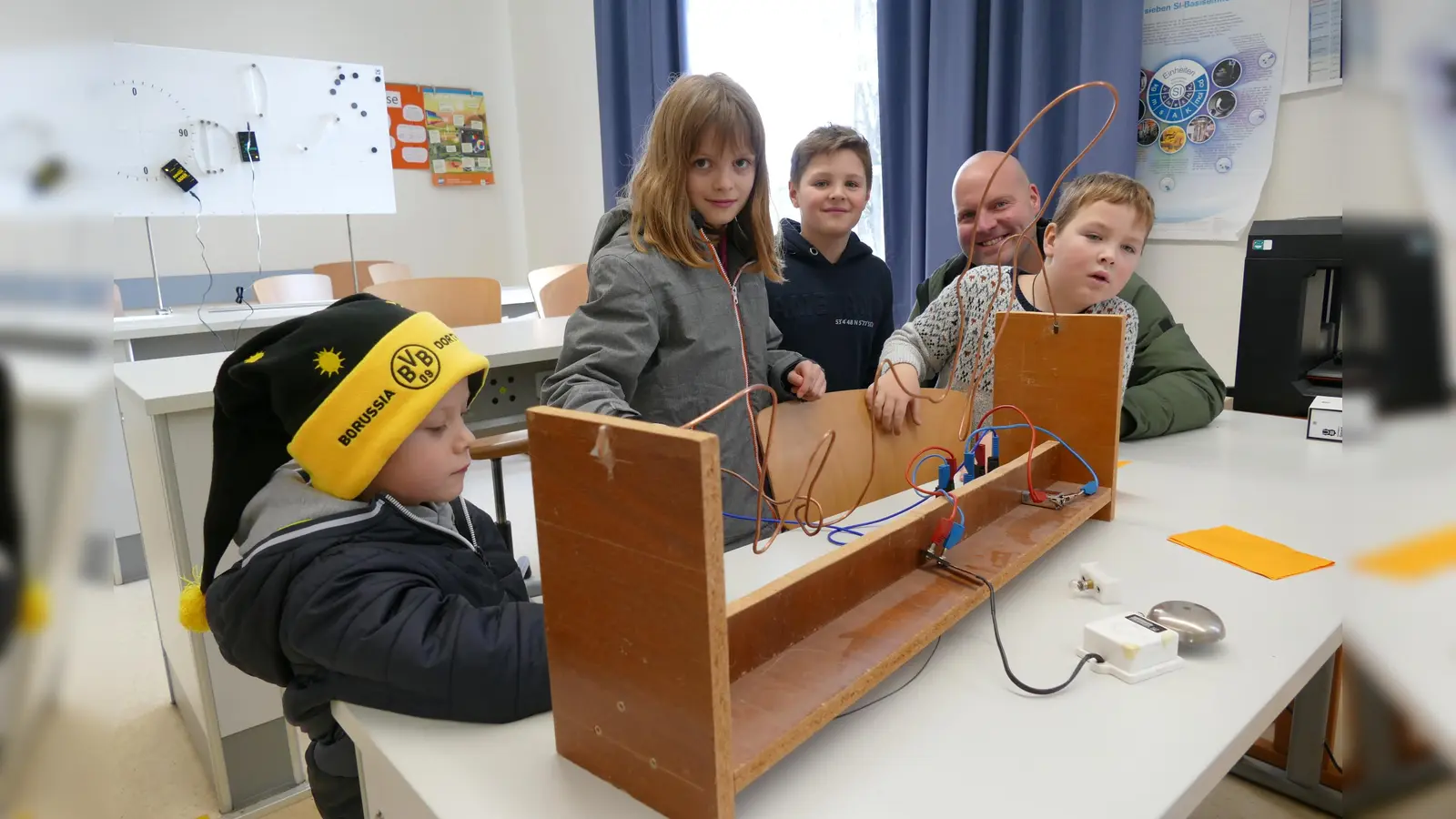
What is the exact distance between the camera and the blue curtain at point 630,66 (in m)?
3.81

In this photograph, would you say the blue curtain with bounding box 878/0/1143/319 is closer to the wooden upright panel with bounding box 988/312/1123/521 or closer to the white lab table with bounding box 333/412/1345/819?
the wooden upright panel with bounding box 988/312/1123/521

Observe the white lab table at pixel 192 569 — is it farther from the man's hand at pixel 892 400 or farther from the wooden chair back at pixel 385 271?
the wooden chair back at pixel 385 271

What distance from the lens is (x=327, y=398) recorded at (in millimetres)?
847

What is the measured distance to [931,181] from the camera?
2.70m

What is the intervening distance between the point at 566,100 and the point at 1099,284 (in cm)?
383

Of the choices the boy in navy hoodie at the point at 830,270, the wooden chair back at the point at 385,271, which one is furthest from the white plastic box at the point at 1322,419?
the wooden chair back at the point at 385,271

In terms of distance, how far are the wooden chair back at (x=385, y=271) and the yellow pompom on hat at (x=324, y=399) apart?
3040 millimetres

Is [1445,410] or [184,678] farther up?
[1445,410]

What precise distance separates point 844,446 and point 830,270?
28.5 inches

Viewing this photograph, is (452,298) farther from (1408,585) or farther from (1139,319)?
(1408,585)

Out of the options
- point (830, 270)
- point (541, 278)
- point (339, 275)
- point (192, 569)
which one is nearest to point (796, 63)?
point (541, 278)

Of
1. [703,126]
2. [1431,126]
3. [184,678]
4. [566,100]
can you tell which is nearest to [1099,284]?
[703,126]

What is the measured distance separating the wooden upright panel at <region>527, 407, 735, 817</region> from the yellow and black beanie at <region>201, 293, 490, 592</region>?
31cm

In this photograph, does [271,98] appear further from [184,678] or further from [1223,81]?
[1223,81]
